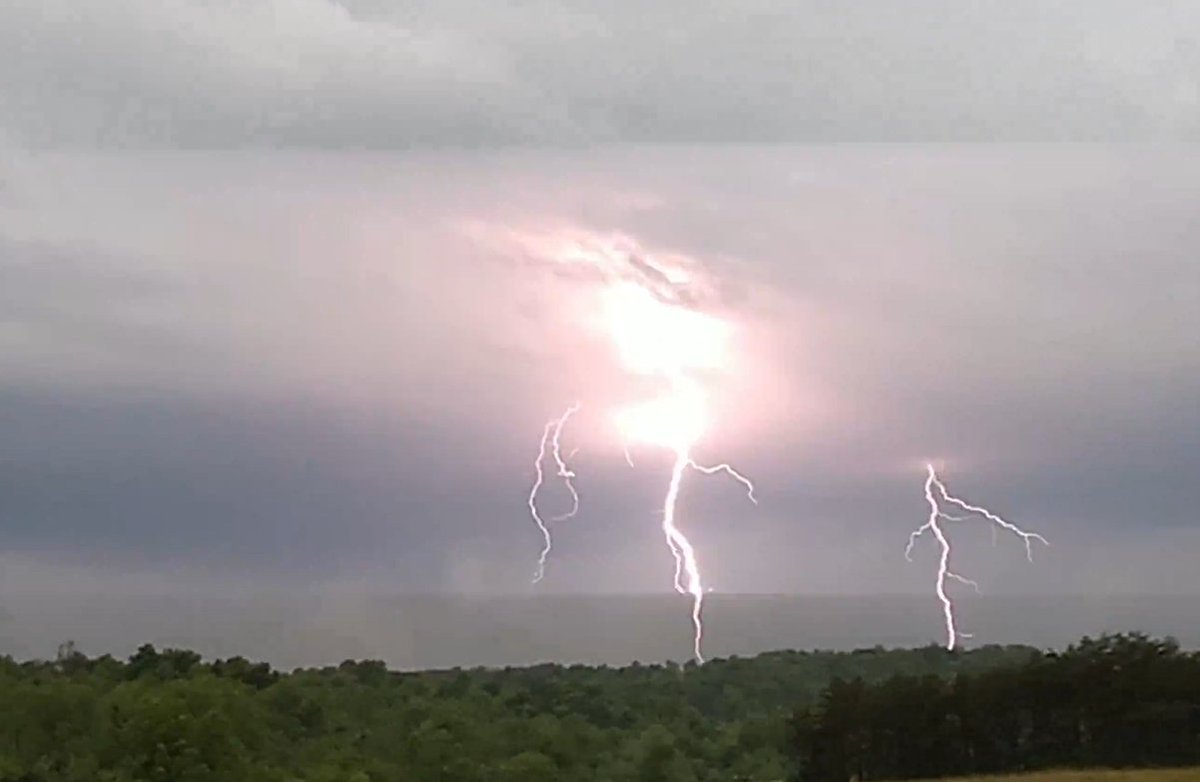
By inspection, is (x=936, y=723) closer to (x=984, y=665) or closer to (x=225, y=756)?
(x=984, y=665)

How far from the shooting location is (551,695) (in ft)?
129

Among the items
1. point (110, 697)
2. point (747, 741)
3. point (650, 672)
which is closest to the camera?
point (110, 697)

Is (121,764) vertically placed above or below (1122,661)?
below

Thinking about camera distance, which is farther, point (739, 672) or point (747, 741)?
point (739, 672)

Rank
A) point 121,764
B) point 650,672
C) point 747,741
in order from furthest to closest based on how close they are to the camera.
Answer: point 650,672 < point 747,741 < point 121,764

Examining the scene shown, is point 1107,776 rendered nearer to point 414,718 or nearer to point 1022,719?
point 1022,719

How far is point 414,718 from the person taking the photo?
31.5 m

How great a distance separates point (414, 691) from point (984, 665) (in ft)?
70.8

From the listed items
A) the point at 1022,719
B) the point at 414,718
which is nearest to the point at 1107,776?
the point at 1022,719

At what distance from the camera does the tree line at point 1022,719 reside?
19484 mm

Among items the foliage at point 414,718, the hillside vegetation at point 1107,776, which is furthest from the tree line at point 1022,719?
the foliage at point 414,718

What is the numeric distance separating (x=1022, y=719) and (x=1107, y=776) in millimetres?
1984

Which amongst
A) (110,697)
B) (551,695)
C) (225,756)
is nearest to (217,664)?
(551,695)

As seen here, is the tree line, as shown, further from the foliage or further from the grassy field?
the foliage
